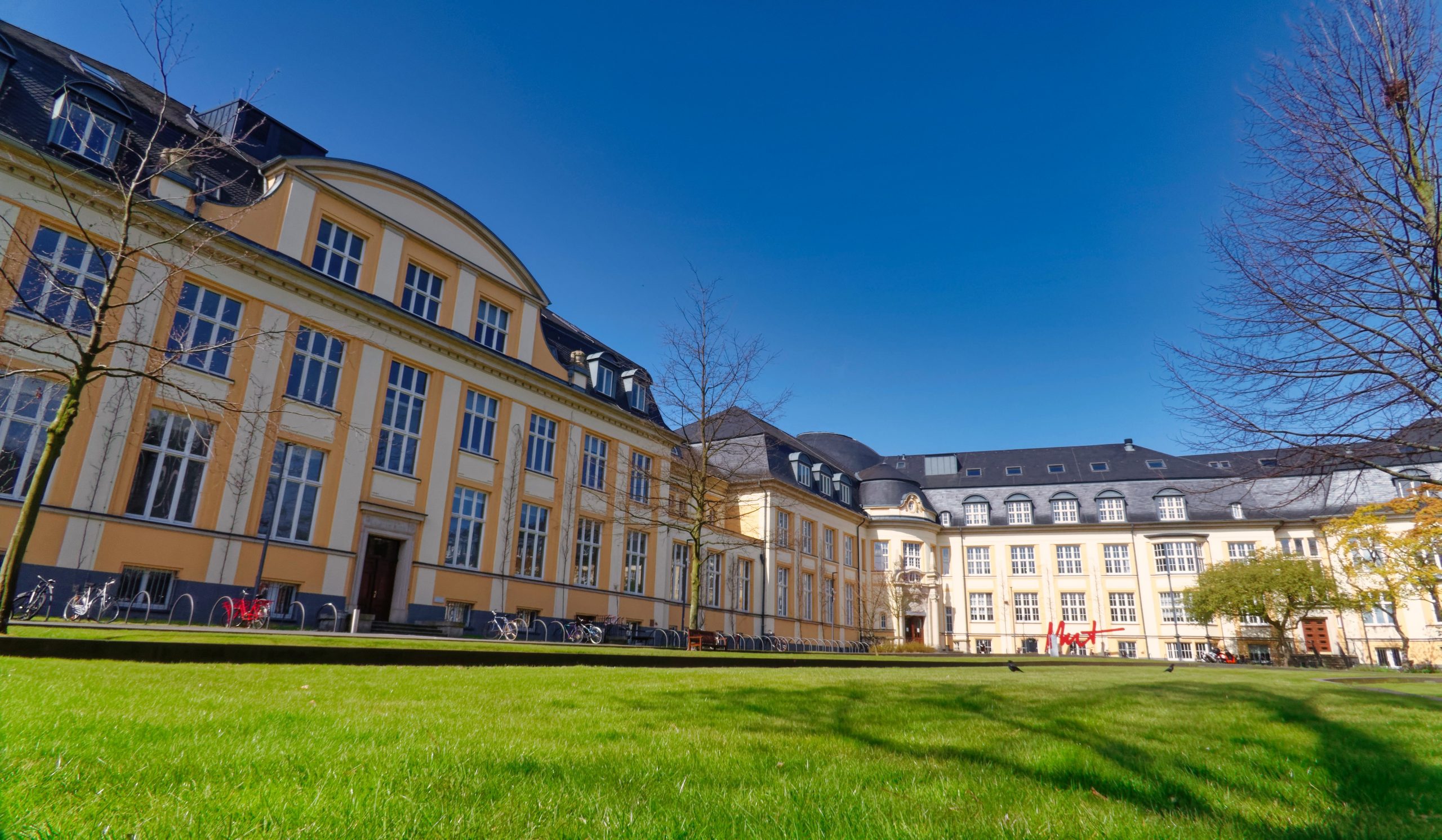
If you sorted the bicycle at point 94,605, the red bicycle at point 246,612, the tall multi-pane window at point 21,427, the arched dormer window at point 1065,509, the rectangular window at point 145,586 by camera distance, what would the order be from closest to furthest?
the bicycle at point 94,605
the tall multi-pane window at point 21,427
the rectangular window at point 145,586
the red bicycle at point 246,612
the arched dormer window at point 1065,509

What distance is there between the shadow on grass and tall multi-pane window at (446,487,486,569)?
63.8 feet

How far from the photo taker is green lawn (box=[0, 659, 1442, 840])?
256 cm

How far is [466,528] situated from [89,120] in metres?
14.8

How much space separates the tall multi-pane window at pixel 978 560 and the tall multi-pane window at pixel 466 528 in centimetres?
4573

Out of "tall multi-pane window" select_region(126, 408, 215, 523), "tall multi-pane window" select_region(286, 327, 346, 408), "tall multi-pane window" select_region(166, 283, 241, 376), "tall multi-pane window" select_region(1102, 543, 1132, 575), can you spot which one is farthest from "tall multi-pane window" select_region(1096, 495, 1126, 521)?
"tall multi-pane window" select_region(126, 408, 215, 523)

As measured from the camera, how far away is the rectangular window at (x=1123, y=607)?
5588 cm

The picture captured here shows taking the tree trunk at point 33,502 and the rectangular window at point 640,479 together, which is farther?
the rectangular window at point 640,479

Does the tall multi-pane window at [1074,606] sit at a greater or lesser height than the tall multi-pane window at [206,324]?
lesser

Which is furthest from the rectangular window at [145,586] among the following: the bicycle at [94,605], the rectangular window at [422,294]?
the rectangular window at [422,294]

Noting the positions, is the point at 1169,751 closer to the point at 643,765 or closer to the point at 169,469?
the point at 643,765

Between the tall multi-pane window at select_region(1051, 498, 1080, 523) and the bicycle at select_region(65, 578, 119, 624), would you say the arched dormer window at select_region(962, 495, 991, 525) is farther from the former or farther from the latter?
the bicycle at select_region(65, 578, 119, 624)

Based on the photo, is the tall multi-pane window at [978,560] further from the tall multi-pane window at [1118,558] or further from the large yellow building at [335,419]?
the large yellow building at [335,419]

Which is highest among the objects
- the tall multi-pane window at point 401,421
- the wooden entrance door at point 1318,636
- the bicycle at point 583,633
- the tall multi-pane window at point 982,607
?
the tall multi-pane window at point 401,421

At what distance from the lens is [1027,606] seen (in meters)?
59.2
